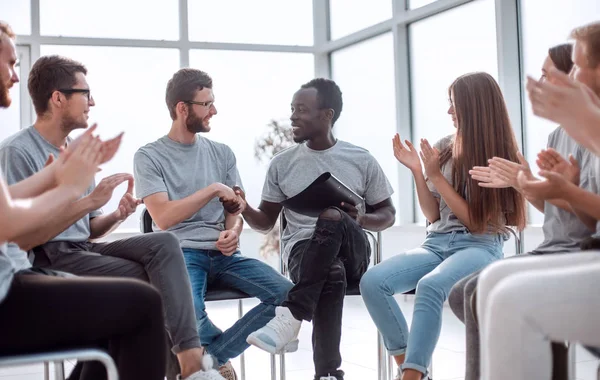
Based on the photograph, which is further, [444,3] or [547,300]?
[444,3]

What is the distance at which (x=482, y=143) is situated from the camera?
2.62 metres

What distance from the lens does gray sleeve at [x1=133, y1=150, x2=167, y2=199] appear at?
2.75 meters

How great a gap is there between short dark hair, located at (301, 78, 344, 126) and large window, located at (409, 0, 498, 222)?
7.38ft

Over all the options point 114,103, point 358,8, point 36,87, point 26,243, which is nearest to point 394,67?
point 358,8

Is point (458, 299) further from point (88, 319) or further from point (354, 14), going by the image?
point (354, 14)

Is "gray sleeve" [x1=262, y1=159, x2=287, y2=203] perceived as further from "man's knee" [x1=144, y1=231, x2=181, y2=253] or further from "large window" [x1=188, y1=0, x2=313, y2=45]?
"large window" [x1=188, y1=0, x2=313, y2=45]

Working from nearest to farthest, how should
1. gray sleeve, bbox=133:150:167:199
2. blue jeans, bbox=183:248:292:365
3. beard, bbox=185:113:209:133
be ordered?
blue jeans, bbox=183:248:292:365 < gray sleeve, bbox=133:150:167:199 < beard, bbox=185:113:209:133

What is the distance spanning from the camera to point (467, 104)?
2629mm

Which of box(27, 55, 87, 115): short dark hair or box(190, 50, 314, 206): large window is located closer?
box(27, 55, 87, 115): short dark hair

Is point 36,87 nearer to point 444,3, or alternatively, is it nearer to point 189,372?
point 189,372

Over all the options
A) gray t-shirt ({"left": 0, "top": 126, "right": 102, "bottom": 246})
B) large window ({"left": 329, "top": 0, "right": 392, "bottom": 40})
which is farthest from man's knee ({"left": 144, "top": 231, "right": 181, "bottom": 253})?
large window ({"left": 329, "top": 0, "right": 392, "bottom": 40})

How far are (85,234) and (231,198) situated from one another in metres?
0.56

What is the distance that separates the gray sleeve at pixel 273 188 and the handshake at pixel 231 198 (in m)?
0.22

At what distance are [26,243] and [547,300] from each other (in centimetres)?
141
